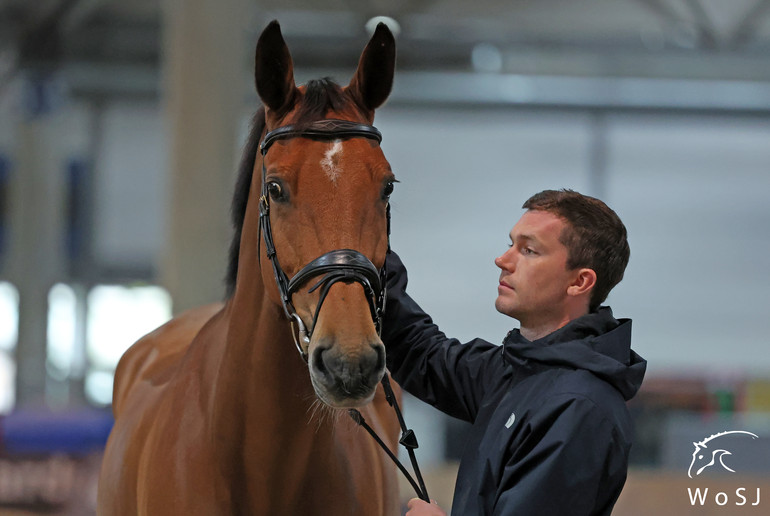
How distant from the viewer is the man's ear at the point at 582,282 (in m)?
1.89

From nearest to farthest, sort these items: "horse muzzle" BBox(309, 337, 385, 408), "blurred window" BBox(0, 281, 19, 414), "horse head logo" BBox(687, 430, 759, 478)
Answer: "horse muzzle" BBox(309, 337, 385, 408), "horse head logo" BBox(687, 430, 759, 478), "blurred window" BBox(0, 281, 19, 414)

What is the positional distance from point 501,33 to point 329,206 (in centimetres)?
1156

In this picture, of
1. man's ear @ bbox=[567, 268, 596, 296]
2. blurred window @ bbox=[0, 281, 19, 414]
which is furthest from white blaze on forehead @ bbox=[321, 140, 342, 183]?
blurred window @ bbox=[0, 281, 19, 414]

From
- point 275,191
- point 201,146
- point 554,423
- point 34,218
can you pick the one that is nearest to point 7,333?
point 34,218

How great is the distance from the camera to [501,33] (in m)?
12.7

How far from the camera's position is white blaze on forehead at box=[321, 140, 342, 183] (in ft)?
5.76

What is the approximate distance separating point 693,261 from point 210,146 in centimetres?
943

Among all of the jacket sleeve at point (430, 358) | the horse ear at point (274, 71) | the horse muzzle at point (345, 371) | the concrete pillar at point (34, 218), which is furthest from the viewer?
the concrete pillar at point (34, 218)

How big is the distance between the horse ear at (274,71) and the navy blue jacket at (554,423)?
0.72m

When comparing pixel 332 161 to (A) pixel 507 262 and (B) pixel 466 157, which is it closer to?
(A) pixel 507 262

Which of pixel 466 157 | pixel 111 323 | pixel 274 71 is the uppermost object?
pixel 466 157

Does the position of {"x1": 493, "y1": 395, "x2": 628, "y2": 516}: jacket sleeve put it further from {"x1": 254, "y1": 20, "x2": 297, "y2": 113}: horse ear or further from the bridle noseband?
{"x1": 254, "y1": 20, "x2": 297, "y2": 113}: horse ear

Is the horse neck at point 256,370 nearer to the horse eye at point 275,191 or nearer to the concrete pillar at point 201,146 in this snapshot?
the horse eye at point 275,191

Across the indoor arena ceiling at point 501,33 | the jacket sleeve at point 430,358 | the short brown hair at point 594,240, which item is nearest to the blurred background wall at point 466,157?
the indoor arena ceiling at point 501,33
